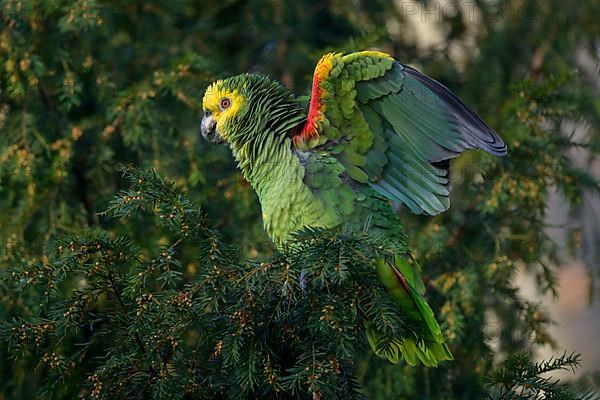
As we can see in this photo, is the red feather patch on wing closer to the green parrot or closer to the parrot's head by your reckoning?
the green parrot

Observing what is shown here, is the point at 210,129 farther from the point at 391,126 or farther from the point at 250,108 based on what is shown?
the point at 391,126

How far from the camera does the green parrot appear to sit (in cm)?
255

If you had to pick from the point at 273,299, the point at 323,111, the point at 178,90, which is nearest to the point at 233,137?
the point at 323,111

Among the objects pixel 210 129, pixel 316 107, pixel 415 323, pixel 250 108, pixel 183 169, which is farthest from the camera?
pixel 183 169

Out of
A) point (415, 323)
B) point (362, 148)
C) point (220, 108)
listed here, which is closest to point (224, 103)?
point (220, 108)

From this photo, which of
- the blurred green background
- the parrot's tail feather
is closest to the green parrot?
the parrot's tail feather

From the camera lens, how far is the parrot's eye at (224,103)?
292cm

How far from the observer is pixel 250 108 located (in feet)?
9.39

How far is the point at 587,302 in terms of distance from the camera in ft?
13.3

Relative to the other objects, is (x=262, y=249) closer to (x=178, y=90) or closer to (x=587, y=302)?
(x=178, y=90)

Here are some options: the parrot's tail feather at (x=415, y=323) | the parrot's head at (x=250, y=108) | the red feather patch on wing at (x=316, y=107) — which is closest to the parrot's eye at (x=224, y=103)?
the parrot's head at (x=250, y=108)

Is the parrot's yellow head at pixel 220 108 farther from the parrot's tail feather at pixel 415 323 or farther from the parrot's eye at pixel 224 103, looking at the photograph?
the parrot's tail feather at pixel 415 323

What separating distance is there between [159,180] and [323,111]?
0.69 meters

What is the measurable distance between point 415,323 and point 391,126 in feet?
2.26
